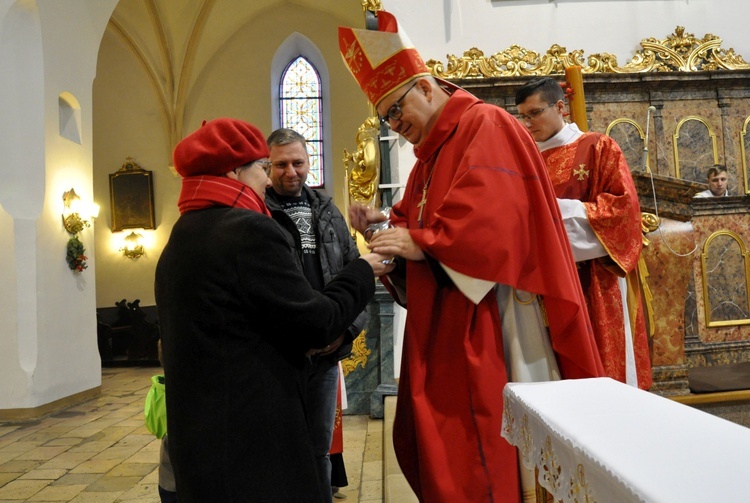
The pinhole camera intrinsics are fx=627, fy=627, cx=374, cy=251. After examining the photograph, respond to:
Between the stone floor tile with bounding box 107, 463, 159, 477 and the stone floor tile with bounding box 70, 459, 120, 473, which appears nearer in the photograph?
the stone floor tile with bounding box 107, 463, 159, 477

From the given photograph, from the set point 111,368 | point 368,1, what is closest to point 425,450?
point 368,1

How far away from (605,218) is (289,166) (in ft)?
4.57

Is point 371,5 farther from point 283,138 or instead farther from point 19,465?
point 19,465

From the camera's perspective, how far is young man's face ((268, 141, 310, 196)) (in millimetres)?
2770

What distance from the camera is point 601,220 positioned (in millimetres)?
2703

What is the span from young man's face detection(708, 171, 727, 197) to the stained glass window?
9.04 metres

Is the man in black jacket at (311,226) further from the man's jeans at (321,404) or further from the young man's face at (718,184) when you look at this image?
the young man's face at (718,184)

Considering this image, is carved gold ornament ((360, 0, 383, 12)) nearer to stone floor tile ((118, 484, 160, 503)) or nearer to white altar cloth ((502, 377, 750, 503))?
stone floor tile ((118, 484, 160, 503))

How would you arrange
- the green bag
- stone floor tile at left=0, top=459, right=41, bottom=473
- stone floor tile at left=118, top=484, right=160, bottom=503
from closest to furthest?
the green bag → stone floor tile at left=118, top=484, right=160, bottom=503 → stone floor tile at left=0, top=459, right=41, bottom=473

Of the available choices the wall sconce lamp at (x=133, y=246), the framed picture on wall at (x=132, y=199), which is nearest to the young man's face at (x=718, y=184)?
the framed picture on wall at (x=132, y=199)

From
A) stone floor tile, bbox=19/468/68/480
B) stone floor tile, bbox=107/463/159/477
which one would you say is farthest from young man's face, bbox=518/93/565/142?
stone floor tile, bbox=19/468/68/480

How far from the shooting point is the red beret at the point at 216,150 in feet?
5.50

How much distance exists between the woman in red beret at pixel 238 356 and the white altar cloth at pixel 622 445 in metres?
0.54

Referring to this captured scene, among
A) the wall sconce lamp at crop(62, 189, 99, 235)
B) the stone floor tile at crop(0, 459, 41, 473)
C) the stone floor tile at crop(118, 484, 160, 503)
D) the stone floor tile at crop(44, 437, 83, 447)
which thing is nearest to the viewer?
the stone floor tile at crop(118, 484, 160, 503)
